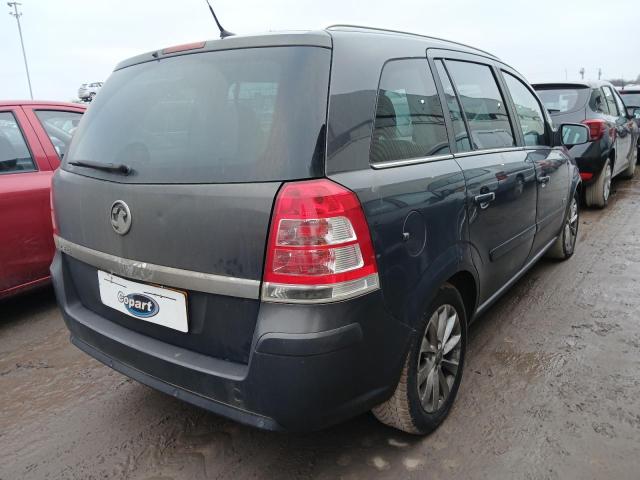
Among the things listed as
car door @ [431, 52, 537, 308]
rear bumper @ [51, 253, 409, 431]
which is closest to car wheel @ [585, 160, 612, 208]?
car door @ [431, 52, 537, 308]

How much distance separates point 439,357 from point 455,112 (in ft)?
3.82

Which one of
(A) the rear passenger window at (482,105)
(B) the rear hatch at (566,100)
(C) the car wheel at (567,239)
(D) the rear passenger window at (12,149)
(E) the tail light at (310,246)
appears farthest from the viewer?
(B) the rear hatch at (566,100)

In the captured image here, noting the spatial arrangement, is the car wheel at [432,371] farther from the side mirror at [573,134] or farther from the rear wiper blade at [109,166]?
the side mirror at [573,134]

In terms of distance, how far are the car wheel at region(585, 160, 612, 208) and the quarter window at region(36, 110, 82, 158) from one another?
584 cm

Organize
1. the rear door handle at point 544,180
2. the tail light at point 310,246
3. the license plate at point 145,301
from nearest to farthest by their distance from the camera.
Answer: the tail light at point 310,246 < the license plate at point 145,301 < the rear door handle at point 544,180

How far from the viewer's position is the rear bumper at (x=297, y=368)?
1.57 m

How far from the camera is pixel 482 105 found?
9.08ft

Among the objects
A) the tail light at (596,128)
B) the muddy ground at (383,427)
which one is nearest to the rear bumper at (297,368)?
the muddy ground at (383,427)

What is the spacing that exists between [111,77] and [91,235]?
81 cm

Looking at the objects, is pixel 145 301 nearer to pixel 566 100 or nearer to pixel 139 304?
pixel 139 304

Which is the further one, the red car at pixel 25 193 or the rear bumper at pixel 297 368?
the red car at pixel 25 193

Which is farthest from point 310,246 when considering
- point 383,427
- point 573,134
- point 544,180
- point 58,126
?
point 573,134

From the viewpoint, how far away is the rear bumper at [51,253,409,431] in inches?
61.7

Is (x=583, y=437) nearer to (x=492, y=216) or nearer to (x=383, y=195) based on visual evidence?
(x=492, y=216)
